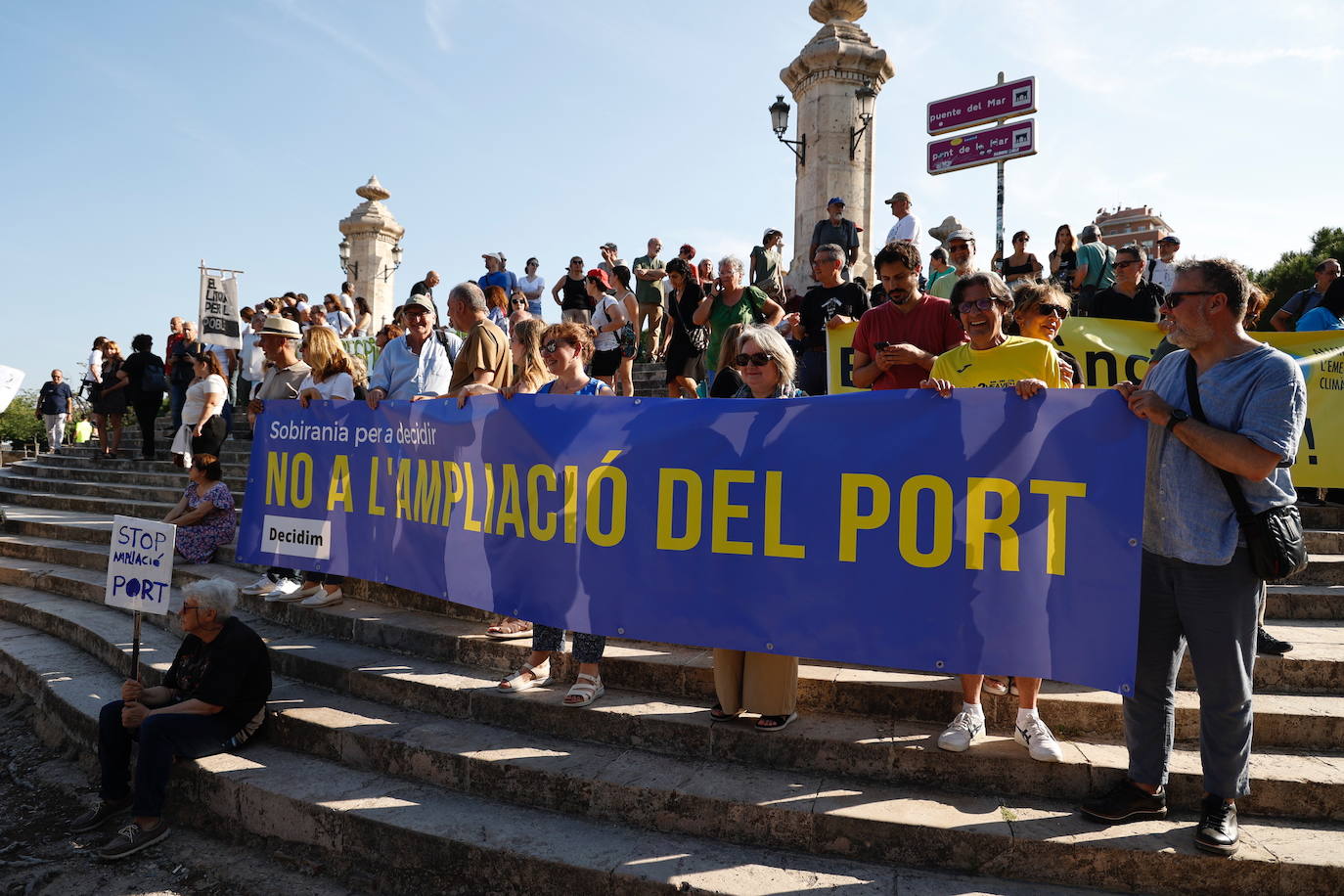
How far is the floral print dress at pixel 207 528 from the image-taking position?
6.84 meters

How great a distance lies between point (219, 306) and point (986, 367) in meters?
14.0

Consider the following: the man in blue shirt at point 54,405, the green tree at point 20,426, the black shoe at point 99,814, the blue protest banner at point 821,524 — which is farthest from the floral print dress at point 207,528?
the green tree at point 20,426

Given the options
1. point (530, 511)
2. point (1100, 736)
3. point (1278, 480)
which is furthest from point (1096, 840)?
point (530, 511)

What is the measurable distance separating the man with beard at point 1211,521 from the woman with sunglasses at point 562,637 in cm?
219

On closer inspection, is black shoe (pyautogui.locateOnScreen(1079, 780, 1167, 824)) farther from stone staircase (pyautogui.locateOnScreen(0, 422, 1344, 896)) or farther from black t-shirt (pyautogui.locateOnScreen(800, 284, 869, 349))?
black t-shirt (pyautogui.locateOnScreen(800, 284, 869, 349))

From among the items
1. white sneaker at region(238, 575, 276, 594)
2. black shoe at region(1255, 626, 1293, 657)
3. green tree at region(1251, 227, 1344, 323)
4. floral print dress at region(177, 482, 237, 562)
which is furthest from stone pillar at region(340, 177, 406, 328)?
green tree at region(1251, 227, 1344, 323)

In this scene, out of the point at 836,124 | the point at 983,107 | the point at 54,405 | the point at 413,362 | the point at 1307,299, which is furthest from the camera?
the point at 54,405

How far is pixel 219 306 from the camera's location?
13.9 metres

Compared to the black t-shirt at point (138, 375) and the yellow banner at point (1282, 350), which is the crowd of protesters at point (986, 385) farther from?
the black t-shirt at point (138, 375)

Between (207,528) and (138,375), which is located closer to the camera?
(207,528)

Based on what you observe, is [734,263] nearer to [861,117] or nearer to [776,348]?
[776,348]

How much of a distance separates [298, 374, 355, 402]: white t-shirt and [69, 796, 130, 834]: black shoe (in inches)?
107

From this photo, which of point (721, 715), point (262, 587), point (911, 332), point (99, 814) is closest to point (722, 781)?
point (721, 715)

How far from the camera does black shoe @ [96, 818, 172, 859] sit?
3.64 meters
